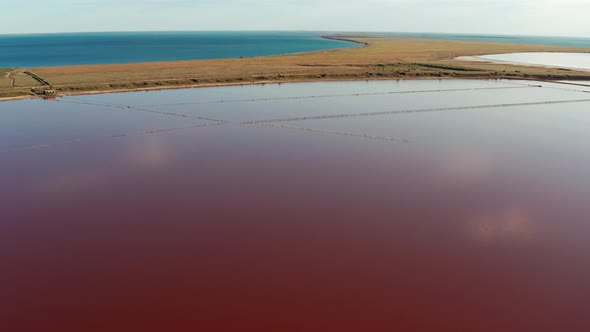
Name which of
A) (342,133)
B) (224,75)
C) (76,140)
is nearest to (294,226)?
(342,133)

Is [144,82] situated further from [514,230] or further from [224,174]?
[514,230]

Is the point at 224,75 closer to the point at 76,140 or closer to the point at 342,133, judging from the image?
the point at 76,140

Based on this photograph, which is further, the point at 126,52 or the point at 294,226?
the point at 126,52

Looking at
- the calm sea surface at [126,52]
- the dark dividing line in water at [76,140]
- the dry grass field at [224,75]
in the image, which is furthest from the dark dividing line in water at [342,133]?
the calm sea surface at [126,52]

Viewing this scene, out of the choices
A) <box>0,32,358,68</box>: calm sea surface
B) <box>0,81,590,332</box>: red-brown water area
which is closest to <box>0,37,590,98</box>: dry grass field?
<box>0,81,590,332</box>: red-brown water area

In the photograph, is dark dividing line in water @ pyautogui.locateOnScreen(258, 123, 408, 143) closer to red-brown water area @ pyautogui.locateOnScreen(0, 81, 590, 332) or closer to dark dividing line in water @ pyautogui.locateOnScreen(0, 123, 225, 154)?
red-brown water area @ pyautogui.locateOnScreen(0, 81, 590, 332)

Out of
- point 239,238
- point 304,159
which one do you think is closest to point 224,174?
point 304,159

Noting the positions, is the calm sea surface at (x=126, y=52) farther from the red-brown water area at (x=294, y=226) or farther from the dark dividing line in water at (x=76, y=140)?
the red-brown water area at (x=294, y=226)

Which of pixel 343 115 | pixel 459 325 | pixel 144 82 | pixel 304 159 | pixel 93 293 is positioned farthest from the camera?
pixel 144 82
